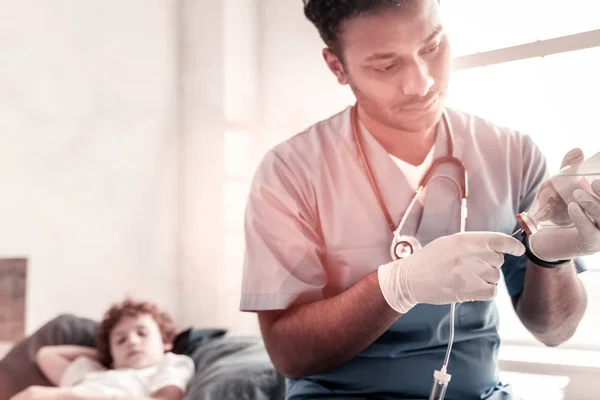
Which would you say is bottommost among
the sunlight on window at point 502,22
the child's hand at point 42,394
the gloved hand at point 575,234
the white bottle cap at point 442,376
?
the child's hand at point 42,394

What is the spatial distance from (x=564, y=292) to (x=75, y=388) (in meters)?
0.99

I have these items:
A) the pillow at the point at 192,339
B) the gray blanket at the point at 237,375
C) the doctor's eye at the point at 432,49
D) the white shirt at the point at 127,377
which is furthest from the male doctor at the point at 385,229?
the white shirt at the point at 127,377

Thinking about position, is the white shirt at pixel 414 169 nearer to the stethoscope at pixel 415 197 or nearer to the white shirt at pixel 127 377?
the stethoscope at pixel 415 197

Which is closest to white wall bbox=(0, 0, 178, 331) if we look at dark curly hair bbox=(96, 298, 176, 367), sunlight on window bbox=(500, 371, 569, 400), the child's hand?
dark curly hair bbox=(96, 298, 176, 367)

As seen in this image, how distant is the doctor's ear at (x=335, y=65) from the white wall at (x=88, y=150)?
437 mm

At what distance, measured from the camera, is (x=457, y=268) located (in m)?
0.79

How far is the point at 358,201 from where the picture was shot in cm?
97

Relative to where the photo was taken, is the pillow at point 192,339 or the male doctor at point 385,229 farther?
the pillow at point 192,339

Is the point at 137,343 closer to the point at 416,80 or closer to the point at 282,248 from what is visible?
the point at 282,248

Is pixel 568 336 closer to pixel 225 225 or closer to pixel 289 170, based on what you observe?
pixel 289 170

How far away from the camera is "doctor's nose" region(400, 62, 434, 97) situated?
3.01 ft

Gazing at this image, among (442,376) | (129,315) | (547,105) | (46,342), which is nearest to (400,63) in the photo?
(547,105)

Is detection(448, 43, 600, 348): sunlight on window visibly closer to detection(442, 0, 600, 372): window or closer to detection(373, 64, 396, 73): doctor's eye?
detection(442, 0, 600, 372): window

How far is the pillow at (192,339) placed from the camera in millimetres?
1254
